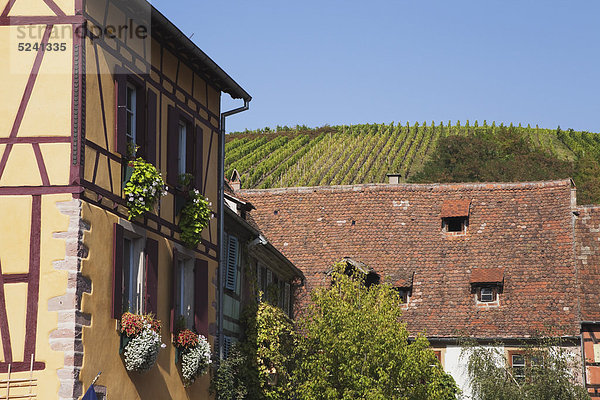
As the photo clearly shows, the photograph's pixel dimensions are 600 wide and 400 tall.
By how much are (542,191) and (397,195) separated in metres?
5.01

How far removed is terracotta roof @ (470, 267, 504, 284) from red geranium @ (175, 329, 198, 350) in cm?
1618

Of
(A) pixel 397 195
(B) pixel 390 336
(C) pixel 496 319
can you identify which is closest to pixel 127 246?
(B) pixel 390 336

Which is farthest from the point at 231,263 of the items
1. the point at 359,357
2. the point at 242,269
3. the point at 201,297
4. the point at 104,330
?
the point at 104,330

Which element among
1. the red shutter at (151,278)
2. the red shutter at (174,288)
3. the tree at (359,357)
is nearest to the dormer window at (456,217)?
the tree at (359,357)

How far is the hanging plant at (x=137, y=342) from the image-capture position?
1502cm

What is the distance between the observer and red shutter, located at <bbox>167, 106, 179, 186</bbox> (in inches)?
700

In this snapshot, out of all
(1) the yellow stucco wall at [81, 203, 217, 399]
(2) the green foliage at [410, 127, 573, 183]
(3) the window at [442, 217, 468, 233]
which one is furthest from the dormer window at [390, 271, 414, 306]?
(2) the green foliage at [410, 127, 573, 183]

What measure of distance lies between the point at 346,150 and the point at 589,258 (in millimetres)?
75673

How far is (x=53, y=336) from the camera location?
530 inches

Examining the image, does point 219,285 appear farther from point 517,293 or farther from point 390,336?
point 517,293

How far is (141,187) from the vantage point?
15680 millimetres

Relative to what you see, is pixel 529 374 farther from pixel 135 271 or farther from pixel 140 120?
pixel 140 120

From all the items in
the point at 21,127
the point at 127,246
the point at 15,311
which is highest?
the point at 21,127

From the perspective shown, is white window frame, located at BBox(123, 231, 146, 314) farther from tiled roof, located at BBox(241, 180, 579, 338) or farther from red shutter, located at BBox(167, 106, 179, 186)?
tiled roof, located at BBox(241, 180, 579, 338)
